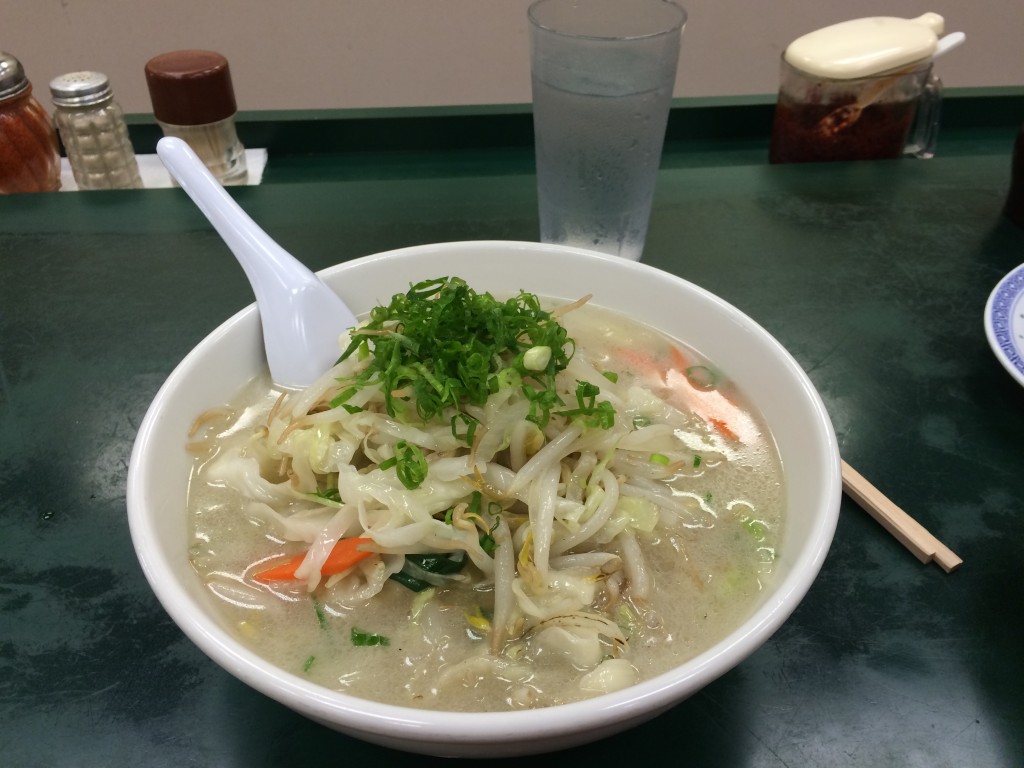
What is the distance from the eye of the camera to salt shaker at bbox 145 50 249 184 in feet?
6.52

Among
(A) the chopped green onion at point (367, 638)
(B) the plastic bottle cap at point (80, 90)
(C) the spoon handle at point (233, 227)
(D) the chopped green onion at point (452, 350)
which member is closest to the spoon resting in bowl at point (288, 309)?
(C) the spoon handle at point (233, 227)

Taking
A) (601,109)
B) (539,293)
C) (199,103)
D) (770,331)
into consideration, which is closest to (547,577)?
(539,293)

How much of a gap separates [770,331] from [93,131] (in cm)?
178

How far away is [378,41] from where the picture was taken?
2.96 m

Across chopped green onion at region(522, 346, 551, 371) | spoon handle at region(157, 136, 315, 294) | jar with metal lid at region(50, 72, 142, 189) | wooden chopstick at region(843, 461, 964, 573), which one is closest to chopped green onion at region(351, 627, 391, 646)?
chopped green onion at region(522, 346, 551, 371)

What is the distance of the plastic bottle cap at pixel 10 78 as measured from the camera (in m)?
1.88

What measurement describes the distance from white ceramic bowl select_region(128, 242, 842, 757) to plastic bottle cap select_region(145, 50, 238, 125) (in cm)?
108

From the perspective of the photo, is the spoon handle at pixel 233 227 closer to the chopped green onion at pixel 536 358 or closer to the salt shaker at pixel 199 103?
the chopped green onion at pixel 536 358

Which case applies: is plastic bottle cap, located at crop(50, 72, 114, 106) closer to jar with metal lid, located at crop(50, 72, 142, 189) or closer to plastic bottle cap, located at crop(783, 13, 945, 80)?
jar with metal lid, located at crop(50, 72, 142, 189)

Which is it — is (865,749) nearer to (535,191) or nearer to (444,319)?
(444,319)

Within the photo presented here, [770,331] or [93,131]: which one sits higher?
[93,131]

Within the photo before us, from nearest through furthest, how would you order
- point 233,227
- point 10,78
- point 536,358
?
1. point 536,358
2. point 233,227
3. point 10,78

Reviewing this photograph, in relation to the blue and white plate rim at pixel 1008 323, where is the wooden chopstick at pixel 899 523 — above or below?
below

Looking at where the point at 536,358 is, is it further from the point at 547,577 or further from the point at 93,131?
the point at 93,131
